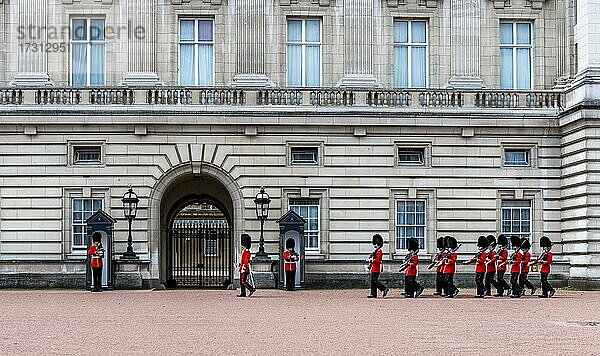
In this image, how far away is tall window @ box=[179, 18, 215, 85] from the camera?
34.2 meters

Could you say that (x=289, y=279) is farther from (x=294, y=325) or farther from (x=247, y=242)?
(x=294, y=325)

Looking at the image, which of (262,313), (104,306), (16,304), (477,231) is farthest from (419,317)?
(477,231)

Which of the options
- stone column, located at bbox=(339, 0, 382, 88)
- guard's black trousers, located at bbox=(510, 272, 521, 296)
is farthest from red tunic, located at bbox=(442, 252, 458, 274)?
stone column, located at bbox=(339, 0, 382, 88)

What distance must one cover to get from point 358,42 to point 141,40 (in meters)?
5.86

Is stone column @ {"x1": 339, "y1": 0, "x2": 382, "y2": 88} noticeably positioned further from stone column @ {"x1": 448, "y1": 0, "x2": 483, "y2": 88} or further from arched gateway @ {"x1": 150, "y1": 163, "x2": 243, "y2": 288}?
arched gateway @ {"x1": 150, "y1": 163, "x2": 243, "y2": 288}

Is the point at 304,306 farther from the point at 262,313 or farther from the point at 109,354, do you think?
the point at 109,354

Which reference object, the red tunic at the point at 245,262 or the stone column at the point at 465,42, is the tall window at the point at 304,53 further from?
the red tunic at the point at 245,262

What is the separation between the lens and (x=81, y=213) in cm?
3319

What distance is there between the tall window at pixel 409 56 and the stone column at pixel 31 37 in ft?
31.2

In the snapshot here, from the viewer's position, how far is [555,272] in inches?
1319

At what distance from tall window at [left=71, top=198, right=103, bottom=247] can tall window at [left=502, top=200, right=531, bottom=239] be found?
1092cm

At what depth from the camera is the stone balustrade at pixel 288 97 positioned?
33.0 metres

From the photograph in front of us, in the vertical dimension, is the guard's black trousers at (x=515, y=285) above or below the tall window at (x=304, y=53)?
below

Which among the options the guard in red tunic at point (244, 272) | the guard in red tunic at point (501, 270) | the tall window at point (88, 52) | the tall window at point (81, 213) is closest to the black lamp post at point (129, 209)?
the tall window at point (81, 213)
